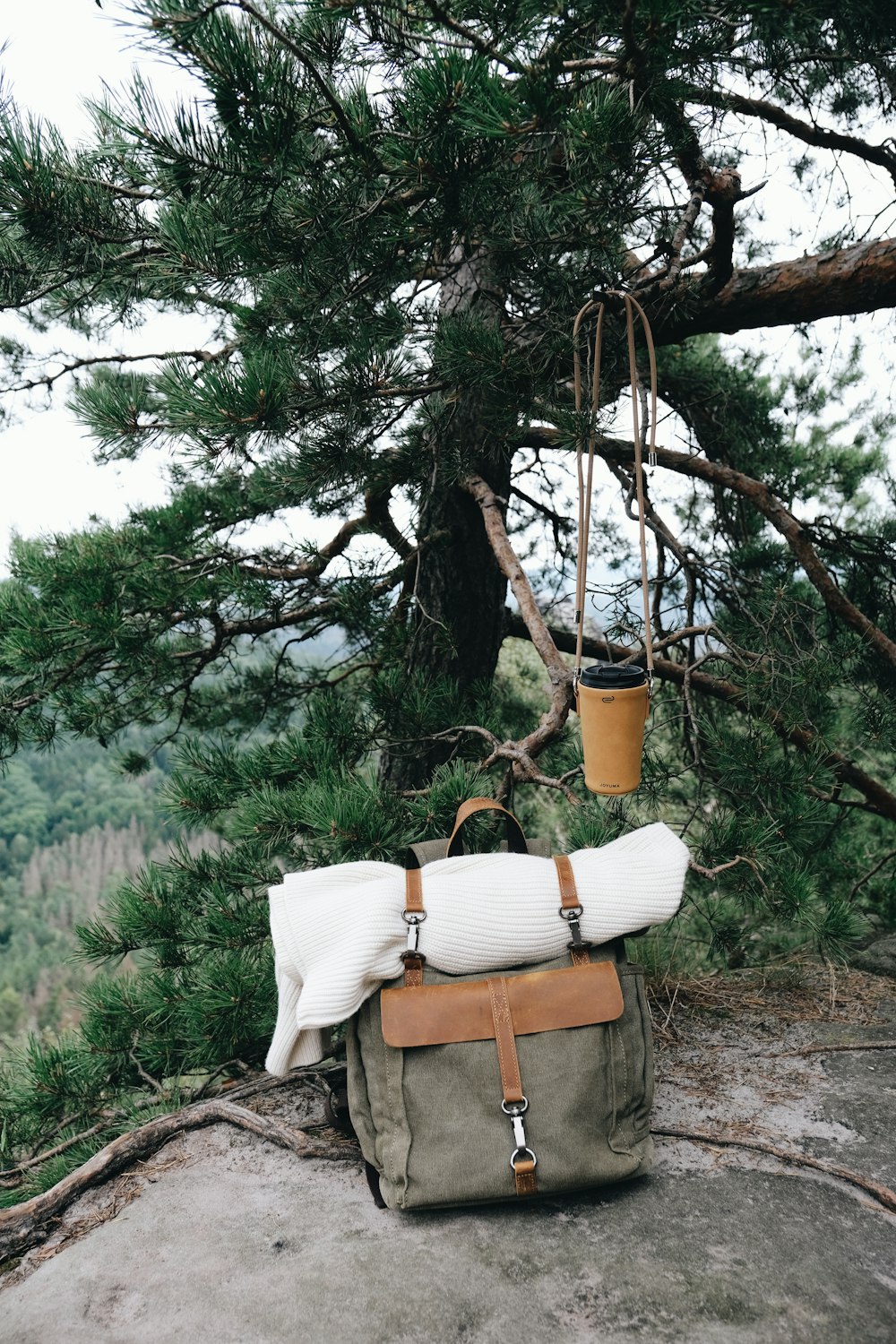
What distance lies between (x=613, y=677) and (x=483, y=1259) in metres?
0.84

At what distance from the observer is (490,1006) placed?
1307 mm

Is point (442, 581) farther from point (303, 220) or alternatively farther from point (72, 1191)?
point (72, 1191)

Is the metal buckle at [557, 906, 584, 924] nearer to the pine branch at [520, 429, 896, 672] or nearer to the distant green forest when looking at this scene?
the pine branch at [520, 429, 896, 672]

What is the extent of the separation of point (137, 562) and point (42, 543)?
1.16 feet

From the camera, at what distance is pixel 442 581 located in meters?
2.68

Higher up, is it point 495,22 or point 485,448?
point 495,22

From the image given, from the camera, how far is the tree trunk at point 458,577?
2463 millimetres

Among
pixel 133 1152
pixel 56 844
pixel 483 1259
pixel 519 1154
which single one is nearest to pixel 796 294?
pixel 519 1154

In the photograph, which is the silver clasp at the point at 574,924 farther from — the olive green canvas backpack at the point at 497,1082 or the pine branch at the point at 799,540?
the pine branch at the point at 799,540

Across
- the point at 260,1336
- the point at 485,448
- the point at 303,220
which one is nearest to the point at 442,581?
the point at 485,448

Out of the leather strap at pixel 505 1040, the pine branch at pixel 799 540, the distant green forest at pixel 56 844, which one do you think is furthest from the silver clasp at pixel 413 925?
the distant green forest at pixel 56 844

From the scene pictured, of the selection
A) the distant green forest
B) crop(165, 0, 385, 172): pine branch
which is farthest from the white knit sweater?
the distant green forest

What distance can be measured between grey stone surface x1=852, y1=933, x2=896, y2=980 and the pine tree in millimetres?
407

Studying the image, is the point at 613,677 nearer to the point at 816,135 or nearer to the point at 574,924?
the point at 574,924
